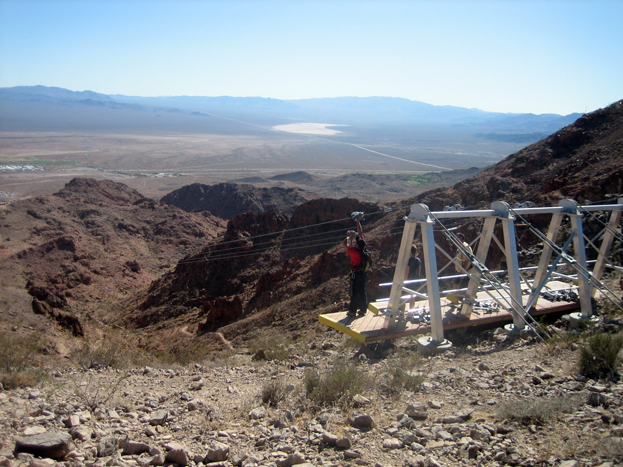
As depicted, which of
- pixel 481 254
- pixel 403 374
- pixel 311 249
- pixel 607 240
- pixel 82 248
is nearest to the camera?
pixel 403 374

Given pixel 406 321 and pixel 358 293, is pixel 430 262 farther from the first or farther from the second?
pixel 358 293

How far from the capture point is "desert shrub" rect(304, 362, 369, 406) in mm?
5625

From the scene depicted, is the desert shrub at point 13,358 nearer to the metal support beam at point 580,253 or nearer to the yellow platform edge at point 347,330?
the yellow platform edge at point 347,330

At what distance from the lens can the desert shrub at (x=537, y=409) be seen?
4488mm

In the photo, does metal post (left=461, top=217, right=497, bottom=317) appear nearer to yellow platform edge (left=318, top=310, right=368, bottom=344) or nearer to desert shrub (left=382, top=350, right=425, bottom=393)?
desert shrub (left=382, top=350, right=425, bottom=393)

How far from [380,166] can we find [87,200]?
7199 centimetres

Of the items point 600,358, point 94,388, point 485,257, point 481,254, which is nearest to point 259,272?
point 481,254

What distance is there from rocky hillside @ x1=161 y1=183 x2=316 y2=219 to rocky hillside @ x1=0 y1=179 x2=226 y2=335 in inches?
288

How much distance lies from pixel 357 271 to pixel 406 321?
54.7 inches

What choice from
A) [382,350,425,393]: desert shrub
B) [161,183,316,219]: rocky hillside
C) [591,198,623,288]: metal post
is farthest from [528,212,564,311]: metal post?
[161,183,316,219]: rocky hillside

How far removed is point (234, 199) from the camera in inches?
1880

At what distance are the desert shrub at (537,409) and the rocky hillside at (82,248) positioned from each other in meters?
13.0

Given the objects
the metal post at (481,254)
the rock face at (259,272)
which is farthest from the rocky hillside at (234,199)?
the metal post at (481,254)

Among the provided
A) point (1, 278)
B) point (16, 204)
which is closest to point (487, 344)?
point (1, 278)
